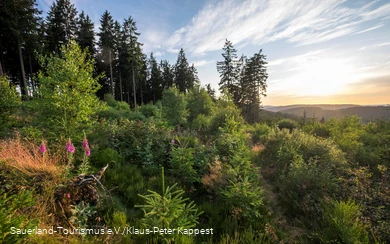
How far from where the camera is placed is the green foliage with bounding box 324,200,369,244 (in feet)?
10.6

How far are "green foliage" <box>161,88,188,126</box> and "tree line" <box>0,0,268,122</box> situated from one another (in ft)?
18.1

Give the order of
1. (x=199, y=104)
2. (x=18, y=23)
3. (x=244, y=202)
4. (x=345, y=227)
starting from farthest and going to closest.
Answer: (x=199, y=104)
(x=18, y=23)
(x=244, y=202)
(x=345, y=227)

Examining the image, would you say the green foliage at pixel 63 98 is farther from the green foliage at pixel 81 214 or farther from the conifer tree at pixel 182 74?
the conifer tree at pixel 182 74

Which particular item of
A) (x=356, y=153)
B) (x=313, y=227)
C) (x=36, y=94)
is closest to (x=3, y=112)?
(x=36, y=94)

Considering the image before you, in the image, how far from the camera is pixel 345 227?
341cm

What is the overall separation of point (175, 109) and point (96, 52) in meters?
21.1

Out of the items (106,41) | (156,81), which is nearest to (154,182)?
(106,41)

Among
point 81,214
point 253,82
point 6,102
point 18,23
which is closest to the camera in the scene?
point 81,214

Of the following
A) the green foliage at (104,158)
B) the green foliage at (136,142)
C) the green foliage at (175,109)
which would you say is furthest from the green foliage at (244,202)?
the green foliage at (175,109)

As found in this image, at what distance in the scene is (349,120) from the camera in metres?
14.0

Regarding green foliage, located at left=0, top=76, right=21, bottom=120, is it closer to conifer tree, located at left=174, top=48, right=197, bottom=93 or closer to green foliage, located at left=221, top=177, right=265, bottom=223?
green foliage, located at left=221, top=177, right=265, bottom=223

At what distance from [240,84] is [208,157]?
32.2 meters

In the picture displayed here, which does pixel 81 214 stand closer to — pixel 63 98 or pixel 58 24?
pixel 63 98

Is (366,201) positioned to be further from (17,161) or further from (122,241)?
(17,161)
